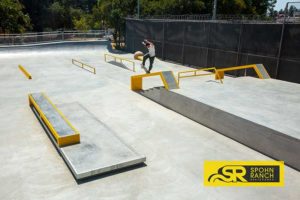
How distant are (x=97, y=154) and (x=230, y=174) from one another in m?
3.49

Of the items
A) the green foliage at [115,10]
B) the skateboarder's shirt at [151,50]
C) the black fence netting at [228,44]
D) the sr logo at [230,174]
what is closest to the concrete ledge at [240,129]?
the sr logo at [230,174]

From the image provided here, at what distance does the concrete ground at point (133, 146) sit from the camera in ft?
21.3

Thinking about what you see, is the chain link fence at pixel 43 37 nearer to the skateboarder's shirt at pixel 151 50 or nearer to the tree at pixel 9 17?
the tree at pixel 9 17

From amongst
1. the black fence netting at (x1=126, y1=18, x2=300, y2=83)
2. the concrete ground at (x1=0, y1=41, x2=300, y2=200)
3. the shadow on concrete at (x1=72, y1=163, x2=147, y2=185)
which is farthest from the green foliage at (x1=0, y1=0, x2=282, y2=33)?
the shadow on concrete at (x1=72, y1=163, x2=147, y2=185)

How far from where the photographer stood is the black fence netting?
15109 mm

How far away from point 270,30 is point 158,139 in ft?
34.7

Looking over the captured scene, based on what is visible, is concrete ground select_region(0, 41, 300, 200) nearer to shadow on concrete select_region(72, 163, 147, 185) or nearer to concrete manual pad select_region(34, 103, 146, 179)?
shadow on concrete select_region(72, 163, 147, 185)

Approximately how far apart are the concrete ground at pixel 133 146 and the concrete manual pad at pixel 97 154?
246mm

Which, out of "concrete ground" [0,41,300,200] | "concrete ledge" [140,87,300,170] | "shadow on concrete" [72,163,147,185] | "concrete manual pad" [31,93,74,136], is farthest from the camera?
"concrete manual pad" [31,93,74,136]

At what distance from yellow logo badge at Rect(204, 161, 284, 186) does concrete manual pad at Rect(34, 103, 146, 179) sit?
1819 millimetres

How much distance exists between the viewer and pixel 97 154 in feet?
24.9

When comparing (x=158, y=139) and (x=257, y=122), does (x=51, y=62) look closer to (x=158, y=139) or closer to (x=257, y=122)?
(x=158, y=139)

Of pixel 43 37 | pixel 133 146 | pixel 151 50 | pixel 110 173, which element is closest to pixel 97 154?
pixel 110 173

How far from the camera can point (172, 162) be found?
7.86 meters
